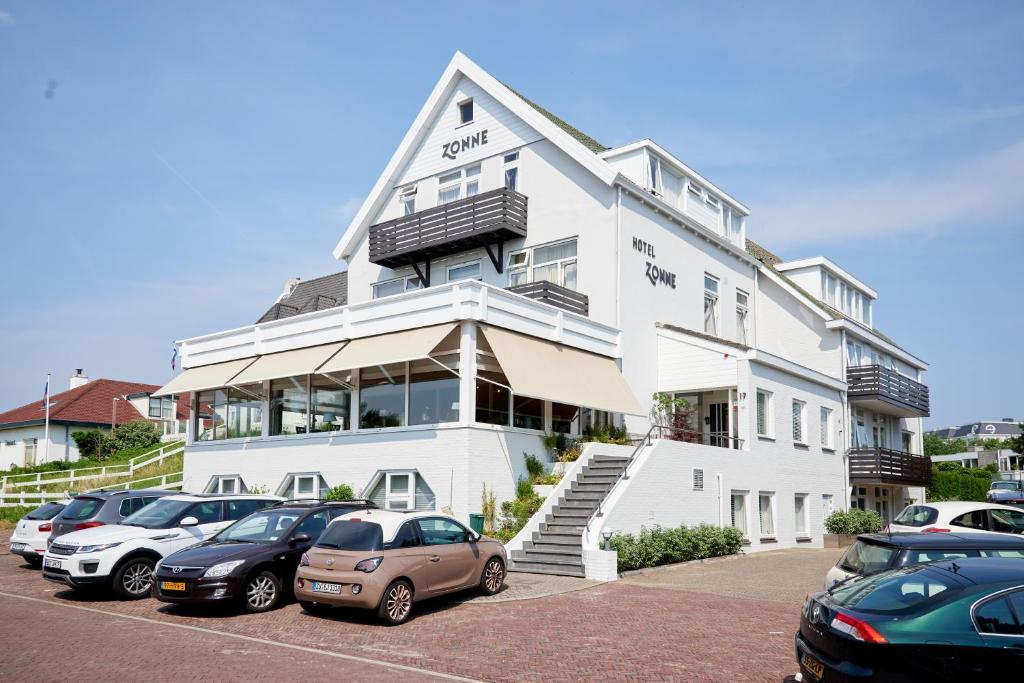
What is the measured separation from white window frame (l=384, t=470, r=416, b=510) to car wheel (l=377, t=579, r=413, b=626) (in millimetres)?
8161

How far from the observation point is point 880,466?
33.5 metres

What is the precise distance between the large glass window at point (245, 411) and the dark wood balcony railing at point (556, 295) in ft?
28.8

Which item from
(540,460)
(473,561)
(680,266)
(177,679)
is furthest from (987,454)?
(177,679)

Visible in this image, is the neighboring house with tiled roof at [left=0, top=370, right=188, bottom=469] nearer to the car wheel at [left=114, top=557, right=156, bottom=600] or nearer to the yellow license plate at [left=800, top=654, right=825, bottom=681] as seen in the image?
the car wheel at [left=114, top=557, right=156, bottom=600]

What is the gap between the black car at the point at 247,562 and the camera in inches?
531

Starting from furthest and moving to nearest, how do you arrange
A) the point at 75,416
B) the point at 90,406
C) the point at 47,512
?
the point at 90,406 < the point at 75,416 < the point at 47,512

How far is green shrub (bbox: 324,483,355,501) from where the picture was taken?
22.6 metres

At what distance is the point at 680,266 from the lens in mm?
29453

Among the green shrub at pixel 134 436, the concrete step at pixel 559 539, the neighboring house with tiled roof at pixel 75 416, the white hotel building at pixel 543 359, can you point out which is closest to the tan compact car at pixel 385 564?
the white hotel building at pixel 543 359

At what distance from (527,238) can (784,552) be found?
12455 millimetres

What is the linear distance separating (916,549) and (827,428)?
22871mm

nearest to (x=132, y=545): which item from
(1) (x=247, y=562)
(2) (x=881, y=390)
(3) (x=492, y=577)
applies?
(1) (x=247, y=562)

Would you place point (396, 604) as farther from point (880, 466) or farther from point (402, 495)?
point (880, 466)

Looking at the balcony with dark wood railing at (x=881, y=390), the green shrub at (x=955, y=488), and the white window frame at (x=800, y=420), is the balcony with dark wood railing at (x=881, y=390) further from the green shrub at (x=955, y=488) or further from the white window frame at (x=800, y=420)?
the green shrub at (x=955, y=488)
